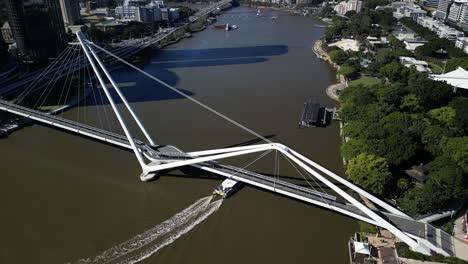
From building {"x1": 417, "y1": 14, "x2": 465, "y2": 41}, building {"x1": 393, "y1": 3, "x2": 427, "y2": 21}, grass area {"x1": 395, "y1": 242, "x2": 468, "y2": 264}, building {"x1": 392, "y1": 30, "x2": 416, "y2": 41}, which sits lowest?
grass area {"x1": 395, "y1": 242, "x2": 468, "y2": 264}

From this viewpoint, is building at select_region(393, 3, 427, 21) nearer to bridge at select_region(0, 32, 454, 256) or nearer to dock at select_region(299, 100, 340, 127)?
dock at select_region(299, 100, 340, 127)

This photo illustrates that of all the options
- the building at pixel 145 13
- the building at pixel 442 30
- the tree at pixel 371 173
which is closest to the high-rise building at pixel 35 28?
the building at pixel 145 13

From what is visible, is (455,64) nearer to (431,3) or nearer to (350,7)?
(350,7)

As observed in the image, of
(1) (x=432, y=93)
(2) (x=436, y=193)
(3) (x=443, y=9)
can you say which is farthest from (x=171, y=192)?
(3) (x=443, y=9)

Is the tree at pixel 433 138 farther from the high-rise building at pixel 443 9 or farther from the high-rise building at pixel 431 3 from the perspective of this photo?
the high-rise building at pixel 431 3

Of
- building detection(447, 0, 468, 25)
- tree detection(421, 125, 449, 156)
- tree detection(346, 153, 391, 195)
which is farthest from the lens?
building detection(447, 0, 468, 25)

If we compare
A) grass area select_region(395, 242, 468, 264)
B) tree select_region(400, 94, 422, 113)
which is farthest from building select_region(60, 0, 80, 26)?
grass area select_region(395, 242, 468, 264)

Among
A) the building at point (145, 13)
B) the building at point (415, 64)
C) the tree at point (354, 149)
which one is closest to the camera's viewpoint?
the tree at point (354, 149)
